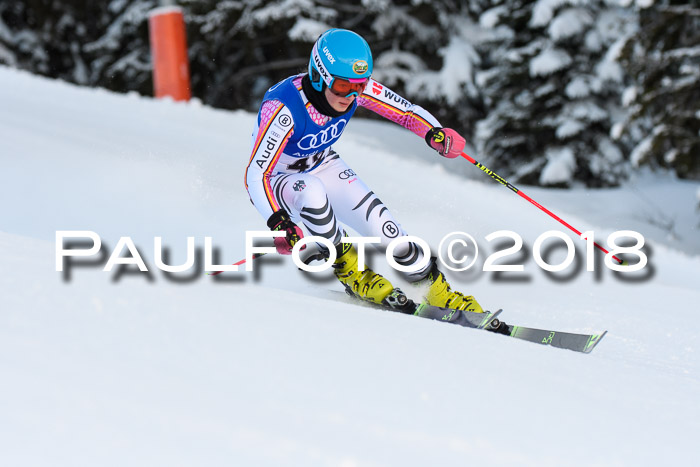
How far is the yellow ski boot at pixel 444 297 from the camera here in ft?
13.8

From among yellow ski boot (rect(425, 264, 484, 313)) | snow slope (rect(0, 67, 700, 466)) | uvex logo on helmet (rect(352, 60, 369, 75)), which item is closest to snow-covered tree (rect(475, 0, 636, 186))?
snow slope (rect(0, 67, 700, 466))

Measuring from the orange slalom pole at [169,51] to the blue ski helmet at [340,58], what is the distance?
744 cm

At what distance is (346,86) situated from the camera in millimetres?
3855

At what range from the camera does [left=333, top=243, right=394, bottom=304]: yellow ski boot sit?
4317 millimetres

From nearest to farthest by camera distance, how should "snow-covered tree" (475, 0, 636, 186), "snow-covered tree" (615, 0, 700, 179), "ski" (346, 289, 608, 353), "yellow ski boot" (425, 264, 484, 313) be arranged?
"ski" (346, 289, 608, 353)
"yellow ski boot" (425, 264, 484, 313)
"snow-covered tree" (615, 0, 700, 179)
"snow-covered tree" (475, 0, 636, 186)

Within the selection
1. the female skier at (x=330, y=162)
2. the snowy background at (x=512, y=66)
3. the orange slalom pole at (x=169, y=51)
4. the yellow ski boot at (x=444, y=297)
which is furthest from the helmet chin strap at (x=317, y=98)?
the orange slalom pole at (x=169, y=51)

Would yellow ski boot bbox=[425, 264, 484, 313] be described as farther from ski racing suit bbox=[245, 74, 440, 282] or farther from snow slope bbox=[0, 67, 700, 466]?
snow slope bbox=[0, 67, 700, 466]

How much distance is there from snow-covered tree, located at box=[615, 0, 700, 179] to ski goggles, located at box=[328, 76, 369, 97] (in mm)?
5382

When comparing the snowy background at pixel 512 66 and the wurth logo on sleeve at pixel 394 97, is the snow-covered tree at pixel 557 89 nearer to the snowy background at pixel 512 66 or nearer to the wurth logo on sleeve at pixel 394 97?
the snowy background at pixel 512 66

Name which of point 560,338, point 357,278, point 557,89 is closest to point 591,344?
point 560,338

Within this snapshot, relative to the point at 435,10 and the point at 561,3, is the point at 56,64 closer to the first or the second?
the point at 435,10

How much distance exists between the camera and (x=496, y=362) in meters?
2.79

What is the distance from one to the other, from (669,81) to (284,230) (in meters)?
6.61

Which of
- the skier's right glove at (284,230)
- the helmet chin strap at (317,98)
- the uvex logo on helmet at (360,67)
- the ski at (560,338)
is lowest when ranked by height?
the ski at (560,338)
